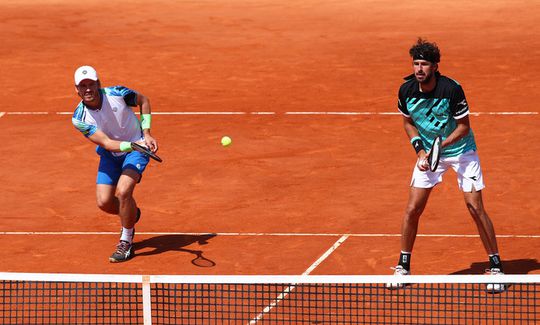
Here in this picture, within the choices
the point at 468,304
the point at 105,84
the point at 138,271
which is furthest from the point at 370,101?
the point at 468,304

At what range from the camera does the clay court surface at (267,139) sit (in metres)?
11.9

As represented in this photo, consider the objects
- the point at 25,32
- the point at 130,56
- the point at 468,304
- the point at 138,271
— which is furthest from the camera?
the point at 25,32

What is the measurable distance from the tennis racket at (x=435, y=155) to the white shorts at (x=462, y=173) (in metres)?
0.31

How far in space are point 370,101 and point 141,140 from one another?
747cm

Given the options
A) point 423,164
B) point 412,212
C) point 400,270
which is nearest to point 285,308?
point 400,270

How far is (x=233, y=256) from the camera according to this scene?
11.6m

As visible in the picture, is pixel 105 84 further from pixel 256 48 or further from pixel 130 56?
pixel 256 48

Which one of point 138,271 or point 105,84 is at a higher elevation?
point 105,84

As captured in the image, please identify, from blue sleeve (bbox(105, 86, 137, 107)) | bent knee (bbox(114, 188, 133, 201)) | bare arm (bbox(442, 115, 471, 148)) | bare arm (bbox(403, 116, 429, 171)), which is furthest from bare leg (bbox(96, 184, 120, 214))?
bare arm (bbox(442, 115, 471, 148))

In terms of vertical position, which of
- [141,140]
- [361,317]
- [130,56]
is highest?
[130,56]

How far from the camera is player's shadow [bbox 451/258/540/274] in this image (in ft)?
35.6

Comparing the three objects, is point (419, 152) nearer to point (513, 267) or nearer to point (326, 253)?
point (513, 267)

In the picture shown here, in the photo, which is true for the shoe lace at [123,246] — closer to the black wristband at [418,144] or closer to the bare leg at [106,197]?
the bare leg at [106,197]

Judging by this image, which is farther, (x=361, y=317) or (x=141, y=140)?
(x=141, y=140)
